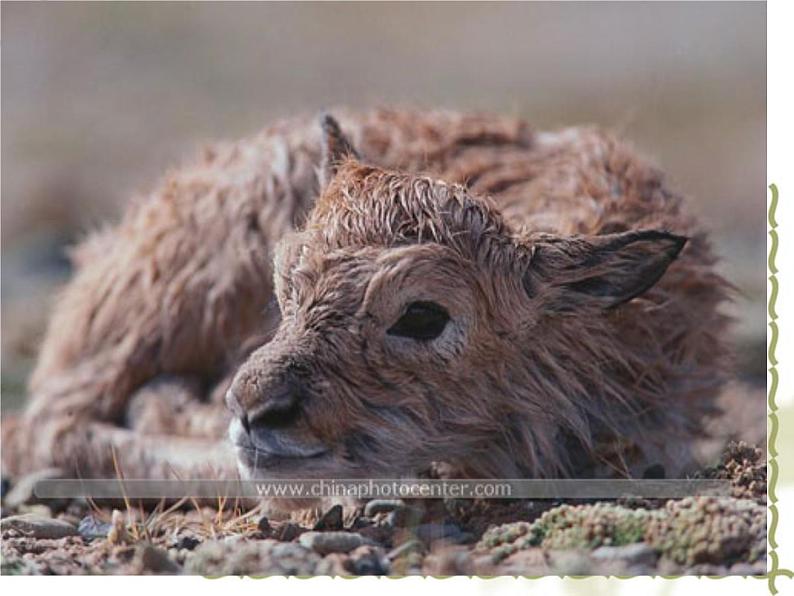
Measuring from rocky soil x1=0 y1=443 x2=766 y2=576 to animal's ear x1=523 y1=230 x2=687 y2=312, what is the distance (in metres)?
1.21

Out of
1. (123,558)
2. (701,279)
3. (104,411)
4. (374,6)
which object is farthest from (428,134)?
(374,6)

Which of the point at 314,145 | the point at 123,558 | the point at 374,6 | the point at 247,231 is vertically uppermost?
the point at 374,6

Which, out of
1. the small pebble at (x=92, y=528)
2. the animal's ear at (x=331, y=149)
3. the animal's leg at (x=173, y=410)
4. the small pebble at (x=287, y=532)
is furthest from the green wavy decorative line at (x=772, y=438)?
the small pebble at (x=92, y=528)

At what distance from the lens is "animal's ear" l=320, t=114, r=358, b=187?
9.02m

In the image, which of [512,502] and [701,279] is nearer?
[512,502]

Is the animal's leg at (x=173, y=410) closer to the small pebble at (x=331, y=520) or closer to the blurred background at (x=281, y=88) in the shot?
the small pebble at (x=331, y=520)

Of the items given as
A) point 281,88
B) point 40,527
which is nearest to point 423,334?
point 40,527

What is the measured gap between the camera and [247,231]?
10.5 meters

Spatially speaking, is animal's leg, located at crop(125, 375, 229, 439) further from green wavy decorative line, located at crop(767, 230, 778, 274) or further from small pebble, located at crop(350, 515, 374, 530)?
green wavy decorative line, located at crop(767, 230, 778, 274)

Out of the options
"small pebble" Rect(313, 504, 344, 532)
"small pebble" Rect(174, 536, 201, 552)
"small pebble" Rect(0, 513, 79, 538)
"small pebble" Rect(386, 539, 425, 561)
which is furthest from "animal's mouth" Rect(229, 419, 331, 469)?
"small pebble" Rect(0, 513, 79, 538)

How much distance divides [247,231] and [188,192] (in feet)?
2.56

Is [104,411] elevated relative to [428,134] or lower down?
lower down

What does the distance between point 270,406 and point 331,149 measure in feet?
7.58

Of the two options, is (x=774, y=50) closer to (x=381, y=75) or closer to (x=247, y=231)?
(x=247, y=231)
